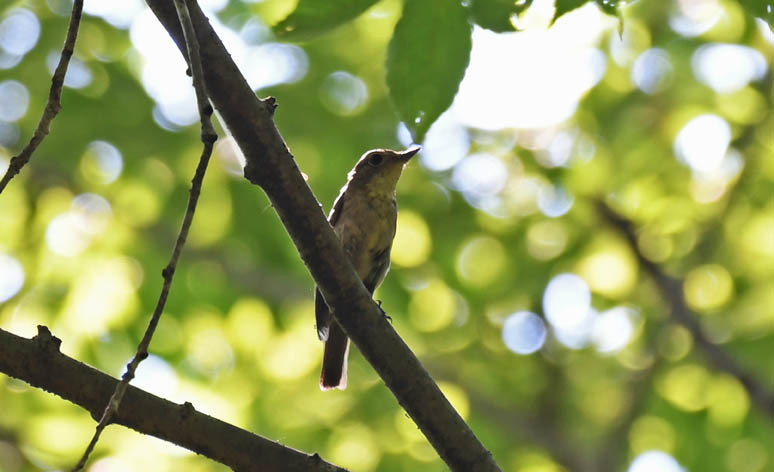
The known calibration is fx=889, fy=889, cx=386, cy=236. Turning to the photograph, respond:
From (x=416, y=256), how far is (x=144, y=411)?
15.3 feet

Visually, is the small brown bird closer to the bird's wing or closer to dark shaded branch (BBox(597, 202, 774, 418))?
the bird's wing

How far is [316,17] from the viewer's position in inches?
92.7

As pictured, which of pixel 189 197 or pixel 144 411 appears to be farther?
pixel 144 411

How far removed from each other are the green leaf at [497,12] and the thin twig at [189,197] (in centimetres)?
75

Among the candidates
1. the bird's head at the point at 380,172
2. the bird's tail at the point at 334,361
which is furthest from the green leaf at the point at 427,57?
the bird's head at the point at 380,172

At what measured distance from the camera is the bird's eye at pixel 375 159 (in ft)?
18.3

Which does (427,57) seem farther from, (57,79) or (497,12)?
(57,79)

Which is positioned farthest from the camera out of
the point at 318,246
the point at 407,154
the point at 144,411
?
the point at 407,154

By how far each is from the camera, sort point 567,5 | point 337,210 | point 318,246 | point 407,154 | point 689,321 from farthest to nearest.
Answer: point 689,321, point 407,154, point 337,210, point 318,246, point 567,5

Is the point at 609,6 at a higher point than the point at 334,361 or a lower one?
lower

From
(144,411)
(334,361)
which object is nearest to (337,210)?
(334,361)

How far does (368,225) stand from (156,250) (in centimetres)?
230

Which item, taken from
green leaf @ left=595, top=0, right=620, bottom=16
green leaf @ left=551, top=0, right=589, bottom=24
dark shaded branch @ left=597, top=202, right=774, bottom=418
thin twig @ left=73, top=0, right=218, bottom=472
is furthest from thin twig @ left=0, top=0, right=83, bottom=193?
dark shaded branch @ left=597, top=202, right=774, bottom=418

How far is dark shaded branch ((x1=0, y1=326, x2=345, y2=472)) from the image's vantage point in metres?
2.62
